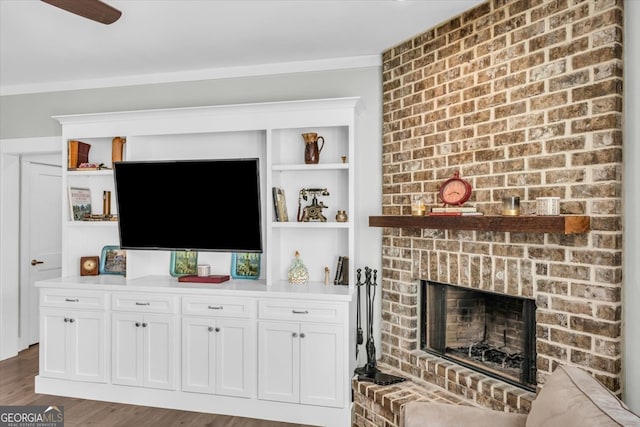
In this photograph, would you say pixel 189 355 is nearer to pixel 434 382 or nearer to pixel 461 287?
pixel 434 382

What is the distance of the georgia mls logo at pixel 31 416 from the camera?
9.75 ft

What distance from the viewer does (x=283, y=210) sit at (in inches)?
136

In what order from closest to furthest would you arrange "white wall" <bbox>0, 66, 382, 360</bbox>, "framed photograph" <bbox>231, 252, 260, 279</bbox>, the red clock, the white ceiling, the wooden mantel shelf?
1. the wooden mantel shelf
2. the red clock
3. the white ceiling
4. "white wall" <bbox>0, 66, 382, 360</bbox>
5. "framed photograph" <bbox>231, 252, 260, 279</bbox>

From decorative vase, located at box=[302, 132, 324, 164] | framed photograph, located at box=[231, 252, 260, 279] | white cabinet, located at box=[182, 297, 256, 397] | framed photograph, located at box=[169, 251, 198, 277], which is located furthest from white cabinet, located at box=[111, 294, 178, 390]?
decorative vase, located at box=[302, 132, 324, 164]

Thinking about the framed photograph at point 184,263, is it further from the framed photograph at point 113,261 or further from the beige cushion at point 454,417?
the beige cushion at point 454,417

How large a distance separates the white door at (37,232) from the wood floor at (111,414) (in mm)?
1150

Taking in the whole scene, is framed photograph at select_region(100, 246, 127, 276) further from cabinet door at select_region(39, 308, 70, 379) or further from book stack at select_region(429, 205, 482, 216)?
book stack at select_region(429, 205, 482, 216)

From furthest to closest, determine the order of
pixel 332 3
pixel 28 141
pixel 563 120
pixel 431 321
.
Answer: pixel 28 141 → pixel 431 321 → pixel 332 3 → pixel 563 120

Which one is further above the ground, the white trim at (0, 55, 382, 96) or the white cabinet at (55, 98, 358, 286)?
the white trim at (0, 55, 382, 96)

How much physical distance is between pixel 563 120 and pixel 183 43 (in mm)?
2511

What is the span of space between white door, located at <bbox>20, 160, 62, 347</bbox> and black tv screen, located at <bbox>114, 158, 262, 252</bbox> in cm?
174

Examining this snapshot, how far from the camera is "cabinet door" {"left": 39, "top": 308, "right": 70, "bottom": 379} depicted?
11.6ft

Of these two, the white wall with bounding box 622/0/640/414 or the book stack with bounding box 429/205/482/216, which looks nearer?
the white wall with bounding box 622/0/640/414

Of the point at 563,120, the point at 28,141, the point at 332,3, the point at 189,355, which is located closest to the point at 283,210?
the point at 189,355
